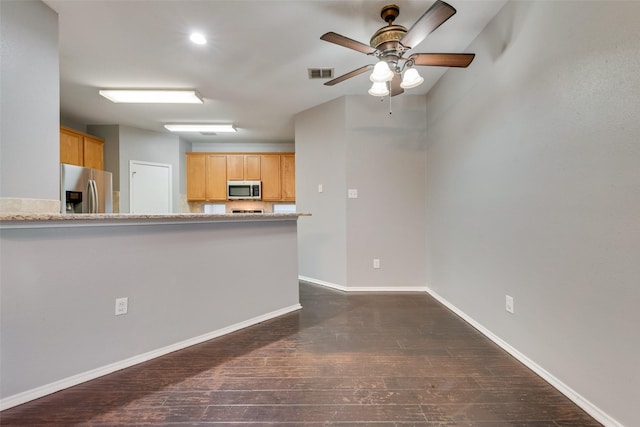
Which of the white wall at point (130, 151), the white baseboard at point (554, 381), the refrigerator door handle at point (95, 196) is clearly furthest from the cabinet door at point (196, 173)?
the white baseboard at point (554, 381)

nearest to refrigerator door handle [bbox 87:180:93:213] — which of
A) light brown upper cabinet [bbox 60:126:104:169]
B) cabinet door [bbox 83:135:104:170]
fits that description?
light brown upper cabinet [bbox 60:126:104:169]

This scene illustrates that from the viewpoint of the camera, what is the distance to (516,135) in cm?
186

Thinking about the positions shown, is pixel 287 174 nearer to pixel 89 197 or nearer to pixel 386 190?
pixel 386 190

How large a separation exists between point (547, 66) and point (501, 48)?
54 cm

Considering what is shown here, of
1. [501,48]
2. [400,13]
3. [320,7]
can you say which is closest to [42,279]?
[320,7]

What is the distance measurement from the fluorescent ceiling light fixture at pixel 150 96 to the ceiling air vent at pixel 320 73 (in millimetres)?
1480

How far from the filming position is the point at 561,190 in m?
1.52

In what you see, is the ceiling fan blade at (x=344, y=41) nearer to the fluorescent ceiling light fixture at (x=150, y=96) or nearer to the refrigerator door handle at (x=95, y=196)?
the fluorescent ceiling light fixture at (x=150, y=96)

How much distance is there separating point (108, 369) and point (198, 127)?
12.6 feet

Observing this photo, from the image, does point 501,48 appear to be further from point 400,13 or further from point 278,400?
point 278,400

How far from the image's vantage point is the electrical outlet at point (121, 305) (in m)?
1.78

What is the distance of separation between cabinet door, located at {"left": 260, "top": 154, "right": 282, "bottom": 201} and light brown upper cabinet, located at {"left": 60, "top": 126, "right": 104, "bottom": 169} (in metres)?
2.67

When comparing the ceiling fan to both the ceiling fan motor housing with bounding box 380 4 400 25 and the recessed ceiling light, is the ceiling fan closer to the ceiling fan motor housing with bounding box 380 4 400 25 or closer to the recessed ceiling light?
the ceiling fan motor housing with bounding box 380 4 400 25

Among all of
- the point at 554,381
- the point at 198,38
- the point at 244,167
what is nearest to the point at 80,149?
the point at 244,167
